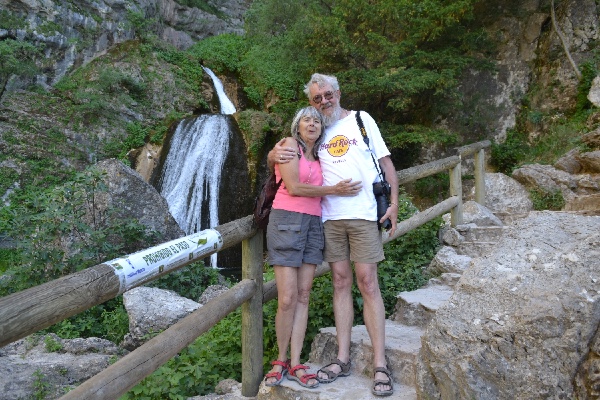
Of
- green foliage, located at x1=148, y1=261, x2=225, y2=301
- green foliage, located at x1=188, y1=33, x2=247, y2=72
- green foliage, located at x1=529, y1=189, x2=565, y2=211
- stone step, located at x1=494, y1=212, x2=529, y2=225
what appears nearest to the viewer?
stone step, located at x1=494, y1=212, x2=529, y2=225

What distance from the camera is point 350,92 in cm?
1037

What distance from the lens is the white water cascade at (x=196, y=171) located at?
1119 centimetres

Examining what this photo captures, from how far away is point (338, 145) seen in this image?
280cm

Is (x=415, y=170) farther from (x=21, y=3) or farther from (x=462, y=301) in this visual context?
(x=21, y=3)

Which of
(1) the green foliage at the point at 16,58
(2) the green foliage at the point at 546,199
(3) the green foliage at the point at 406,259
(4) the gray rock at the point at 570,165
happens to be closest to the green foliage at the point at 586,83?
(4) the gray rock at the point at 570,165

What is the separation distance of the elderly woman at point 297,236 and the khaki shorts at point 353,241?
60 millimetres

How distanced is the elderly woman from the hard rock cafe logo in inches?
3.6

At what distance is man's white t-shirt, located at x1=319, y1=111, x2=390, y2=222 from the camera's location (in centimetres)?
274

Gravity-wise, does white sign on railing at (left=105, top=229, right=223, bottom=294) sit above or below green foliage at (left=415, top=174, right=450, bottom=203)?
above

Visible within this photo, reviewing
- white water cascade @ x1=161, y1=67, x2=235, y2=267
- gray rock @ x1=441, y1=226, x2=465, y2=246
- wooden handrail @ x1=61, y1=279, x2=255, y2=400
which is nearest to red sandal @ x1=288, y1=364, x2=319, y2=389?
wooden handrail @ x1=61, y1=279, x2=255, y2=400

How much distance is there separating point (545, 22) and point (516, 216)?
821 centimetres

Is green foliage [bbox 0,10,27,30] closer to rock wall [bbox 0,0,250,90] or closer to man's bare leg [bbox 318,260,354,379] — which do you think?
rock wall [bbox 0,0,250,90]

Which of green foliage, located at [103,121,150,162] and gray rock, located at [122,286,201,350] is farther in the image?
green foliage, located at [103,121,150,162]

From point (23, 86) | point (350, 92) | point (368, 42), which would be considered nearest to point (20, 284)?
point (350, 92)
